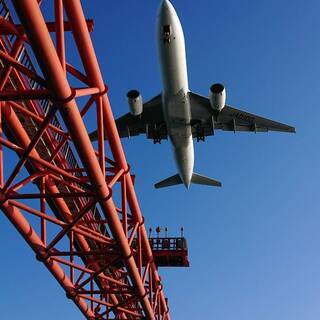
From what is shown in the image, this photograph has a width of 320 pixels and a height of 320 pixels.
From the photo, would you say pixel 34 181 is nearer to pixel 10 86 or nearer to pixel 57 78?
pixel 10 86

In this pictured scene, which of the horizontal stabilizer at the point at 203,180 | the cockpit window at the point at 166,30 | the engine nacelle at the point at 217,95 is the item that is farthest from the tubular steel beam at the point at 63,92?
the horizontal stabilizer at the point at 203,180

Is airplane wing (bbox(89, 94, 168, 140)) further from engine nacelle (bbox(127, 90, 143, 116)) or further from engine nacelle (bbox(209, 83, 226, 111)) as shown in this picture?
engine nacelle (bbox(209, 83, 226, 111))

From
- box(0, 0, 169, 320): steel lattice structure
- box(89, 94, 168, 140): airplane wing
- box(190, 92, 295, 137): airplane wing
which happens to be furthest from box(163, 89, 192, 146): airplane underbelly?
box(0, 0, 169, 320): steel lattice structure

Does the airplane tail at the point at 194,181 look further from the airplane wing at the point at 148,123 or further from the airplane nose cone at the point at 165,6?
the airplane nose cone at the point at 165,6

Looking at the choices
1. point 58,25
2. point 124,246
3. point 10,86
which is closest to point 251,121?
point 124,246

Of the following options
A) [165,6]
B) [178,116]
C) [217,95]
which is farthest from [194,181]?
[165,6]
